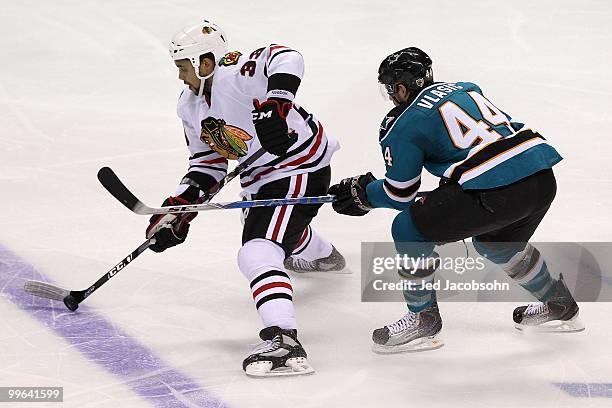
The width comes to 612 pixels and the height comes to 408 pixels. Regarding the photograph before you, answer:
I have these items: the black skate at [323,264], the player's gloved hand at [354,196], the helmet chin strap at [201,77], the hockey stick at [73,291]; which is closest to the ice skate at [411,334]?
the player's gloved hand at [354,196]

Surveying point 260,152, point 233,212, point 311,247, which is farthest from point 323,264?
point 233,212

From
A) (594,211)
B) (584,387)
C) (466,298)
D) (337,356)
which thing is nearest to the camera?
(584,387)

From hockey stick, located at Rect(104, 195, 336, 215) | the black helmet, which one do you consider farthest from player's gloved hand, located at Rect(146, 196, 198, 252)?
the black helmet

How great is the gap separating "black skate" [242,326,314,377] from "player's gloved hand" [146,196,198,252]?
2.04ft

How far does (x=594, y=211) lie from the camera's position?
449cm

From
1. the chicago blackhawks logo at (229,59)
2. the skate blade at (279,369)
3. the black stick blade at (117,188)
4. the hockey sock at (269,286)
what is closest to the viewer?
the skate blade at (279,369)

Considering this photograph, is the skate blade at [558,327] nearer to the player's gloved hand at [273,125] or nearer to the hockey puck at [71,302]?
the player's gloved hand at [273,125]

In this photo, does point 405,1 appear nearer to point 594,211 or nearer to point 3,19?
point 3,19

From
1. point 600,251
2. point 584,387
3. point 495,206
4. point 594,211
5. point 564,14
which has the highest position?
point 564,14

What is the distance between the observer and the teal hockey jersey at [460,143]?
3061 millimetres

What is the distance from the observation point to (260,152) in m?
3.62

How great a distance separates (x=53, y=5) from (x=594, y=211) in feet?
14.1

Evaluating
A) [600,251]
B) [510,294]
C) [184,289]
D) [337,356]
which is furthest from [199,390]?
[600,251]

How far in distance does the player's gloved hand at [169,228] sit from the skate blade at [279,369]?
0.68 meters
